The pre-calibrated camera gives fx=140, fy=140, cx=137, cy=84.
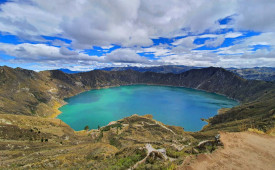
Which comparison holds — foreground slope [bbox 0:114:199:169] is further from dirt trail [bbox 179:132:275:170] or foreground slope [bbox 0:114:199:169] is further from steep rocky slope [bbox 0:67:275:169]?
dirt trail [bbox 179:132:275:170]

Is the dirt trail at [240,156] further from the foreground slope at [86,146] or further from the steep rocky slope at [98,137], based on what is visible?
the foreground slope at [86,146]

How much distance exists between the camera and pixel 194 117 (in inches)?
4060

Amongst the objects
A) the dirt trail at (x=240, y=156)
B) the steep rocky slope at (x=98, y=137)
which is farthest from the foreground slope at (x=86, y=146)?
the dirt trail at (x=240, y=156)

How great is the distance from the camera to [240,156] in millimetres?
→ 17281

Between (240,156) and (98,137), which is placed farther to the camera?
(98,137)

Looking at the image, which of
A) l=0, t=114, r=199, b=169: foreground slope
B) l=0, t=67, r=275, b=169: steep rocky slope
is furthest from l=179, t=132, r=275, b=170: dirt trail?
l=0, t=114, r=199, b=169: foreground slope

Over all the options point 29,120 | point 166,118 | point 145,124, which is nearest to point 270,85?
point 166,118

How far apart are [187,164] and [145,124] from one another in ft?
185

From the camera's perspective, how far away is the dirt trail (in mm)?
15133

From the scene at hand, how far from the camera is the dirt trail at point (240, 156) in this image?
1513cm

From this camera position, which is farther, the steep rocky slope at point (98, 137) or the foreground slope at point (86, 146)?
the steep rocky slope at point (98, 137)

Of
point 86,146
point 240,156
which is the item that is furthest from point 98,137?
point 240,156

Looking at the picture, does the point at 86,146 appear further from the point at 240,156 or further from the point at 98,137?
the point at 240,156

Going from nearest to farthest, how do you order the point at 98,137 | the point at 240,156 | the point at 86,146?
the point at 240,156 < the point at 86,146 < the point at 98,137
